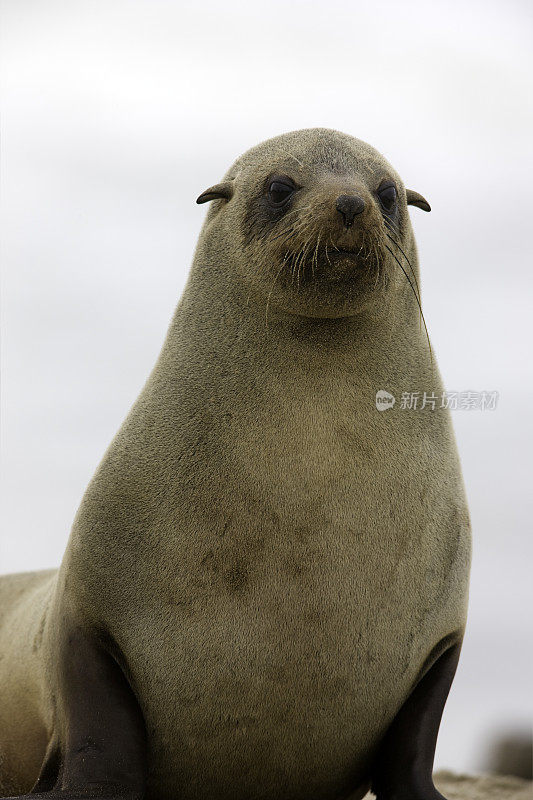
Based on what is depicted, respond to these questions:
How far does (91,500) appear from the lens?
15.1 feet

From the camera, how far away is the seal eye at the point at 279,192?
440 centimetres

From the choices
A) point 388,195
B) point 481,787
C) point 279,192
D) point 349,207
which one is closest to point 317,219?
point 349,207

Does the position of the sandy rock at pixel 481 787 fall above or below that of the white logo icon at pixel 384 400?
below

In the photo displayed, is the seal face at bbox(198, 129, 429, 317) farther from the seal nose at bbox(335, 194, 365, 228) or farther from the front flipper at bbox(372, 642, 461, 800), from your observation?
the front flipper at bbox(372, 642, 461, 800)

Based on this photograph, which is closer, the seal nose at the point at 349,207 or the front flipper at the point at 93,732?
the seal nose at the point at 349,207

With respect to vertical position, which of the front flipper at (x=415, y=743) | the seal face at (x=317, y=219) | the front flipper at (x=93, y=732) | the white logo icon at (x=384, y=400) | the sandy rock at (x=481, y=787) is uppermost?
the seal face at (x=317, y=219)

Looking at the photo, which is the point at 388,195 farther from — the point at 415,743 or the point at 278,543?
the point at 415,743

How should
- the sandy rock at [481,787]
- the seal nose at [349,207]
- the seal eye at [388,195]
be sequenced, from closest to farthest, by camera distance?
1. the seal nose at [349,207]
2. the seal eye at [388,195]
3. the sandy rock at [481,787]

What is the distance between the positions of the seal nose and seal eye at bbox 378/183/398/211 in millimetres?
597

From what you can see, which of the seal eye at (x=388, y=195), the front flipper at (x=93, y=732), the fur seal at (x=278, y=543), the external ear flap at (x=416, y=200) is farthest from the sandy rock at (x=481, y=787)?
the seal eye at (x=388, y=195)

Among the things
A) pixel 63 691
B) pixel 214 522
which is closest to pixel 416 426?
pixel 214 522

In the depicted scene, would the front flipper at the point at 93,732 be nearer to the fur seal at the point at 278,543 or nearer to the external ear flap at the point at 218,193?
the fur seal at the point at 278,543

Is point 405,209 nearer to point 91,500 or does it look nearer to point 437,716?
point 91,500

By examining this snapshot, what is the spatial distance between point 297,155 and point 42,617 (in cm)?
262
